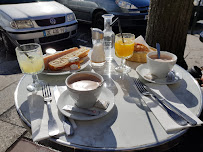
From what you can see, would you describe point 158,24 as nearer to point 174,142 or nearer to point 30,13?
point 174,142

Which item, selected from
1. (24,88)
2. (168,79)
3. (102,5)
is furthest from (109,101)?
(102,5)

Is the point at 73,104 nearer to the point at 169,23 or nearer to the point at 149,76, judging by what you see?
the point at 149,76

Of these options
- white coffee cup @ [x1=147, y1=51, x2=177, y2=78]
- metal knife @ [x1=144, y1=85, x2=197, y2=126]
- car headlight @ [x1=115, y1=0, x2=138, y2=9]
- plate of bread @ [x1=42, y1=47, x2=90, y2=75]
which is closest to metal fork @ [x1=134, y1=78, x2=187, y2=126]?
metal knife @ [x1=144, y1=85, x2=197, y2=126]

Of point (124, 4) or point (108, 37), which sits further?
point (124, 4)

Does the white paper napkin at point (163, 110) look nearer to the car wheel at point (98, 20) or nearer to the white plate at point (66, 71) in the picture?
the white plate at point (66, 71)

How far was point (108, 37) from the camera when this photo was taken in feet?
5.82

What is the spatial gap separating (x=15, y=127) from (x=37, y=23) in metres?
2.37

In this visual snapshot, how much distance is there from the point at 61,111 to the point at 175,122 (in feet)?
2.04

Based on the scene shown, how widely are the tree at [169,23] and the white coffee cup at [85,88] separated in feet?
6.00

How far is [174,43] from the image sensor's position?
8.64 feet

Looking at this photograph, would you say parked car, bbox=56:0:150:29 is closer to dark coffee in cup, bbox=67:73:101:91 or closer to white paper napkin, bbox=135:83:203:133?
white paper napkin, bbox=135:83:203:133

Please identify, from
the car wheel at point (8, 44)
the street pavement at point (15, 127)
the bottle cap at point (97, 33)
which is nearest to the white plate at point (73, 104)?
the street pavement at point (15, 127)

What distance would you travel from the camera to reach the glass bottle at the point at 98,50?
61.8 inches

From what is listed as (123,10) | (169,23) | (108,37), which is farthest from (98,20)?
(108,37)
